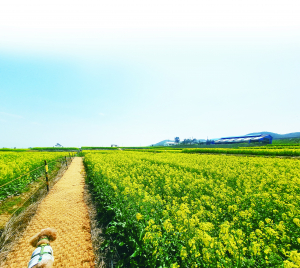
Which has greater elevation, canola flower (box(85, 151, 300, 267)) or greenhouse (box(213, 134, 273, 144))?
greenhouse (box(213, 134, 273, 144))

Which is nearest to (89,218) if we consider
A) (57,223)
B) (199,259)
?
(57,223)

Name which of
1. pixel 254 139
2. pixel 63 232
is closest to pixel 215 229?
pixel 63 232

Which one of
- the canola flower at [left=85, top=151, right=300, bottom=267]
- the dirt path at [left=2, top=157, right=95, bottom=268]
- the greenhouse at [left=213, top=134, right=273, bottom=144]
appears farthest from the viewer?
the greenhouse at [left=213, top=134, right=273, bottom=144]

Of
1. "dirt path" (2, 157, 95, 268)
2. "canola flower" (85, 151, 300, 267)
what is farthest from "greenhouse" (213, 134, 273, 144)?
"dirt path" (2, 157, 95, 268)

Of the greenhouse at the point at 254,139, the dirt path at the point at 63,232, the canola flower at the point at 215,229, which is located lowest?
the dirt path at the point at 63,232

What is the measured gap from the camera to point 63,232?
526 centimetres

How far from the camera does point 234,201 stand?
19.2 ft

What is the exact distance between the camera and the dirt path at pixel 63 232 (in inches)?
159

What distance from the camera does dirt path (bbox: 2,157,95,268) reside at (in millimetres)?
4027

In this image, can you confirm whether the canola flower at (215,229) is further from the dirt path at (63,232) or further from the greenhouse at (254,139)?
the greenhouse at (254,139)

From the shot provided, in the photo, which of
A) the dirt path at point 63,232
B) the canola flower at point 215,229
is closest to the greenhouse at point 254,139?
the canola flower at point 215,229

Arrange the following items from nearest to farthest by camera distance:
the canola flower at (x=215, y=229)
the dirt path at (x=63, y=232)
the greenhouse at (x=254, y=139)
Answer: the canola flower at (x=215, y=229) → the dirt path at (x=63, y=232) → the greenhouse at (x=254, y=139)

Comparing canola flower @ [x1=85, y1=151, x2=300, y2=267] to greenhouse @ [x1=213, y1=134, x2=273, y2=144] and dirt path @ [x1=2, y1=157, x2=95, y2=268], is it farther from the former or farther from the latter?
greenhouse @ [x1=213, y1=134, x2=273, y2=144]

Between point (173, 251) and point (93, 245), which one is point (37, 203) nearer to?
point (93, 245)
